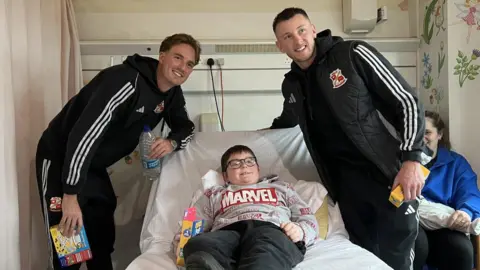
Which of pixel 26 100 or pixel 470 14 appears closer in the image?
pixel 26 100

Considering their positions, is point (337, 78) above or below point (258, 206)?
above

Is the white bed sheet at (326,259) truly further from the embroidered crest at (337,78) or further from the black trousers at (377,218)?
the embroidered crest at (337,78)

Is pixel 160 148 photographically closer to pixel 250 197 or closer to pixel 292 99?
pixel 250 197

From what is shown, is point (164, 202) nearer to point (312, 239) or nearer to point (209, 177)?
point (209, 177)

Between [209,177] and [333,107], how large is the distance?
2.08 feet

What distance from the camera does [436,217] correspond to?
2010 mm

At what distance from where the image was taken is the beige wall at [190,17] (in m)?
2.77

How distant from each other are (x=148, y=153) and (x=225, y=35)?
3.36ft

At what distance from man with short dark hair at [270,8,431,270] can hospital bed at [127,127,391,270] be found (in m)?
0.15

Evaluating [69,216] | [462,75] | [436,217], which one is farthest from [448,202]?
[69,216]

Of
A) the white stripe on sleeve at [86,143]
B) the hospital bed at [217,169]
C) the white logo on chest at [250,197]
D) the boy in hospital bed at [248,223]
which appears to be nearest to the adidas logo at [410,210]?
the hospital bed at [217,169]

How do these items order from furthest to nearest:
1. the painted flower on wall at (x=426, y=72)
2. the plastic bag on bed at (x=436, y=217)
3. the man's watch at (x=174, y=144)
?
the painted flower on wall at (x=426, y=72)
the man's watch at (x=174, y=144)
the plastic bag on bed at (x=436, y=217)

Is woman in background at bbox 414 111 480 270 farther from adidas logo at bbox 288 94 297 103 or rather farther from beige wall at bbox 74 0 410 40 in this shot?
beige wall at bbox 74 0 410 40

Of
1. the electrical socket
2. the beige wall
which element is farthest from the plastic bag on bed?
the electrical socket
